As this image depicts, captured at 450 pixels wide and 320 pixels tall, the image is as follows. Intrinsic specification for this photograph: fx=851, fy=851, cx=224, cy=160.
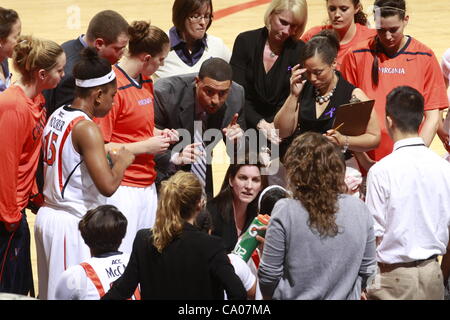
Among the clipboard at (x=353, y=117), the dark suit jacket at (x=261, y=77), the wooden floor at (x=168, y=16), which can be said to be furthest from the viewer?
the wooden floor at (x=168, y=16)

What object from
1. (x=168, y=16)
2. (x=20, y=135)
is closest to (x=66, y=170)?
(x=20, y=135)

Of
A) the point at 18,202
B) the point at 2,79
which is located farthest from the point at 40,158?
the point at 2,79

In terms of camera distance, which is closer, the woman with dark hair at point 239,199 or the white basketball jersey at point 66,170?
the white basketball jersey at point 66,170

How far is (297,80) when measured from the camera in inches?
202

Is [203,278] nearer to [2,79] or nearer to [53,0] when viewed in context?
[2,79]

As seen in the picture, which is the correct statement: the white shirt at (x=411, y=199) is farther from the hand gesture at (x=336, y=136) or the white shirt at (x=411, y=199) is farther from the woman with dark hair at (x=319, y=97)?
the woman with dark hair at (x=319, y=97)

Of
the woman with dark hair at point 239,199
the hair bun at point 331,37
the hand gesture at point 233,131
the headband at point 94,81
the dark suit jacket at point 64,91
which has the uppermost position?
the headband at point 94,81

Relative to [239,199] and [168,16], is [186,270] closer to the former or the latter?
[239,199]

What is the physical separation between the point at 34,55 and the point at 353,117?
6.02ft

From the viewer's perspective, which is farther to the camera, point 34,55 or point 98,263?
point 34,55

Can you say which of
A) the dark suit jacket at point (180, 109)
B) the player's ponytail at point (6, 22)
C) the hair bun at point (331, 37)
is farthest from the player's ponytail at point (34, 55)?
the hair bun at point (331, 37)

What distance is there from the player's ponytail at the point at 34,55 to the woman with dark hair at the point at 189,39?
1.26 meters

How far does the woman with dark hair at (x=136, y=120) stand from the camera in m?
4.93
